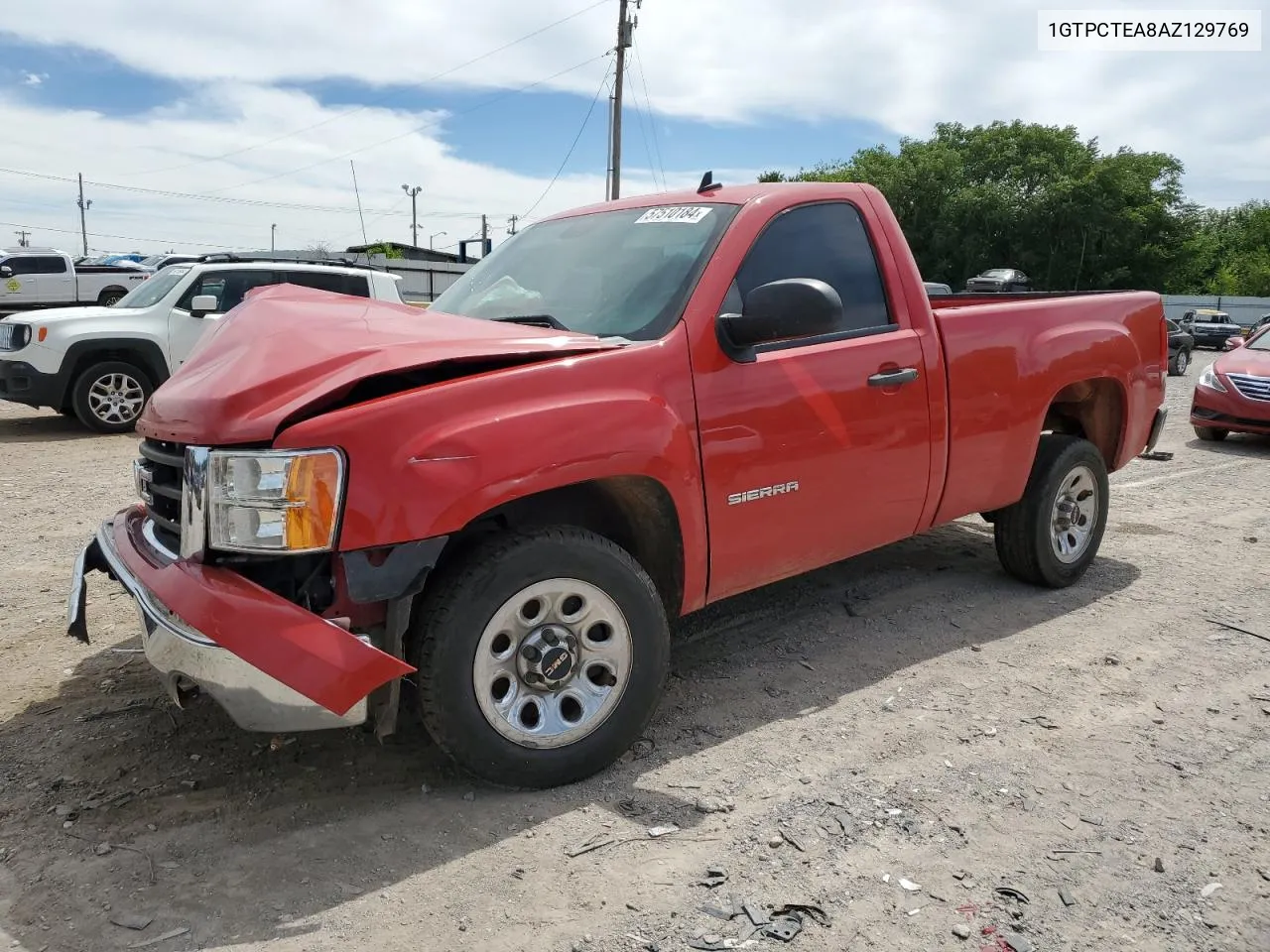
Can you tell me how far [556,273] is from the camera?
13.1 feet

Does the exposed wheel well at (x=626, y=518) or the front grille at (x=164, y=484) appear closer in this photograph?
the front grille at (x=164, y=484)

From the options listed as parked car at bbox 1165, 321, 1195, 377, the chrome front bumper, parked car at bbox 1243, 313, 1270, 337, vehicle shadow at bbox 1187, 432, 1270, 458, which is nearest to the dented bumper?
the chrome front bumper

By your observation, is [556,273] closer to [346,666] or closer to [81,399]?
[346,666]

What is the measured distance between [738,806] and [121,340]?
9.46 metres

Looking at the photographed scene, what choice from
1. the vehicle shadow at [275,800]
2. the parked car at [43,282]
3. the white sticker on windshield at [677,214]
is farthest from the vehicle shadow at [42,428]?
the parked car at [43,282]

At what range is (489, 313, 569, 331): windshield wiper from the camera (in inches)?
142

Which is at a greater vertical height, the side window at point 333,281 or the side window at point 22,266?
the side window at point 22,266

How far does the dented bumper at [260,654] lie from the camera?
2561 millimetres

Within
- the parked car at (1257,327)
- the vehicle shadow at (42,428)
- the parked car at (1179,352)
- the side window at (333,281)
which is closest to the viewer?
the vehicle shadow at (42,428)

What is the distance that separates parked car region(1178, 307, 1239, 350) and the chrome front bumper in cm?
3753

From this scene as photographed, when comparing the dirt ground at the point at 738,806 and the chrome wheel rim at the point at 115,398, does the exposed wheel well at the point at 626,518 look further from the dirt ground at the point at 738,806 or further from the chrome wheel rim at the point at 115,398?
the chrome wheel rim at the point at 115,398

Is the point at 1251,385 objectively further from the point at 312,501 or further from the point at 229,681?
the point at 229,681

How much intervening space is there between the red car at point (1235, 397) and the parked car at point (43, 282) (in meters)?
25.4

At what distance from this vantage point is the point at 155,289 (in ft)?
36.3
